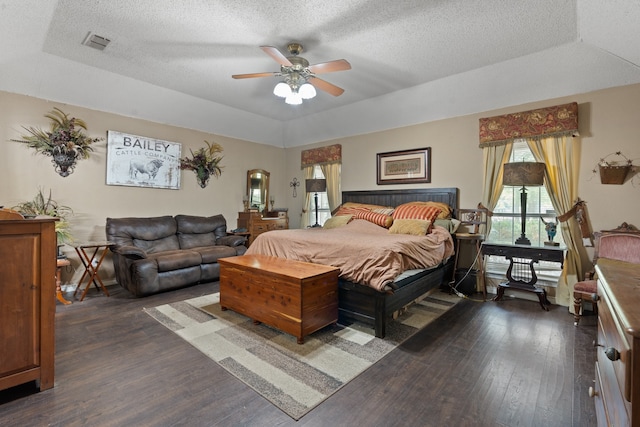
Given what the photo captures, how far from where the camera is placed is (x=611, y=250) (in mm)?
3107

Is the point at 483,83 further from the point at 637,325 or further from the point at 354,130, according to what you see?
the point at 637,325

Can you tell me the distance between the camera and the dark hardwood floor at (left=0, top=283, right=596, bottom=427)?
1.73m

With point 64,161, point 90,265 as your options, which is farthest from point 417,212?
point 64,161

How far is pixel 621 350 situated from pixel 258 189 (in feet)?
20.2

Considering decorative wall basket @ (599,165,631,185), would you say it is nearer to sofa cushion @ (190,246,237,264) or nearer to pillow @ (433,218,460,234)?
pillow @ (433,218,460,234)

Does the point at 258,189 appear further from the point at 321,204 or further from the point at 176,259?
the point at 176,259

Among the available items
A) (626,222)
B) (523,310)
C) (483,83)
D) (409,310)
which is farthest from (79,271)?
(626,222)

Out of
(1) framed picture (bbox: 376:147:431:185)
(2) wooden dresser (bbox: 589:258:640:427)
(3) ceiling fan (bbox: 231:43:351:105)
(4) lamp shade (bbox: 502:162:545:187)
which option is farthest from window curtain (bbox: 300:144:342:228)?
(2) wooden dresser (bbox: 589:258:640:427)

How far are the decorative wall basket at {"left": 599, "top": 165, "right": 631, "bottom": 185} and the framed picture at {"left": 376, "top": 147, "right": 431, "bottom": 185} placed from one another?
2.06 metres

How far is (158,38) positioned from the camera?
10.6ft

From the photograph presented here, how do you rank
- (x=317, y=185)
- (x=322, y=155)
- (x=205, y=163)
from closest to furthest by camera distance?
(x=205, y=163), (x=317, y=185), (x=322, y=155)

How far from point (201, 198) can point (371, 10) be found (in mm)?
4311

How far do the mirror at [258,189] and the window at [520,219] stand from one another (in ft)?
14.5

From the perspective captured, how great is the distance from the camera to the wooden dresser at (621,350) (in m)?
0.76
